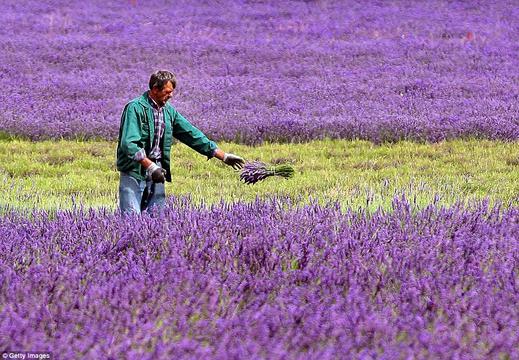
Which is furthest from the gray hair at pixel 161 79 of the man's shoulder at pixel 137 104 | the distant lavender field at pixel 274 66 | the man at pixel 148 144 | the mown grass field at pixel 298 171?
the distant lavender field at pixel 274 66

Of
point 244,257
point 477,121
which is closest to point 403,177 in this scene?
point 477,121

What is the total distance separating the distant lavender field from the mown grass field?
0.59 metres

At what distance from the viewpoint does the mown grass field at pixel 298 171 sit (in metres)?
7.50

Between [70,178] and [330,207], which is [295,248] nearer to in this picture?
[330,207]

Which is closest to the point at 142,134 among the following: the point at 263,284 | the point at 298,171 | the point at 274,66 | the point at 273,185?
the point at 263,284

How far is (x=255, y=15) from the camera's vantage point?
2033 cm

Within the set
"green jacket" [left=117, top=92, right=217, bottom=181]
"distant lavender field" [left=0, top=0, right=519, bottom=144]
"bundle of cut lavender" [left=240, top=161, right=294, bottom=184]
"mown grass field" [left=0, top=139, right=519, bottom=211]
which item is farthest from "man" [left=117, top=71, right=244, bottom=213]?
"distant lavender field" [left=0, top=0, right=519, bottom=144]

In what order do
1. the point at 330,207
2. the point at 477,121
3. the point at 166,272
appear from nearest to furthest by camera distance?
the point at 166,272 → the point at 330,207 → the point at 477,121

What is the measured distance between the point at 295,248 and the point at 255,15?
16895 millimetres

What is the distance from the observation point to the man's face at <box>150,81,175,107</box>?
544cm

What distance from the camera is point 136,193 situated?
5.55 metres

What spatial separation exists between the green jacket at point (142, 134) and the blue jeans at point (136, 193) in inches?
2.3

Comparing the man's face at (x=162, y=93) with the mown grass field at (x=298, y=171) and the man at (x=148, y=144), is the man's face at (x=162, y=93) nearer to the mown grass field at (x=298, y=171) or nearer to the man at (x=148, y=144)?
the man at (x=148, y=144)

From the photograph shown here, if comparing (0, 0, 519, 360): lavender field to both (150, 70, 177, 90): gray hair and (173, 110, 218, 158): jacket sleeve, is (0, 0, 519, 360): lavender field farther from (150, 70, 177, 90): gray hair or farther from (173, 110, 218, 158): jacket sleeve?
(150, 70, 177, 90): gray hair
